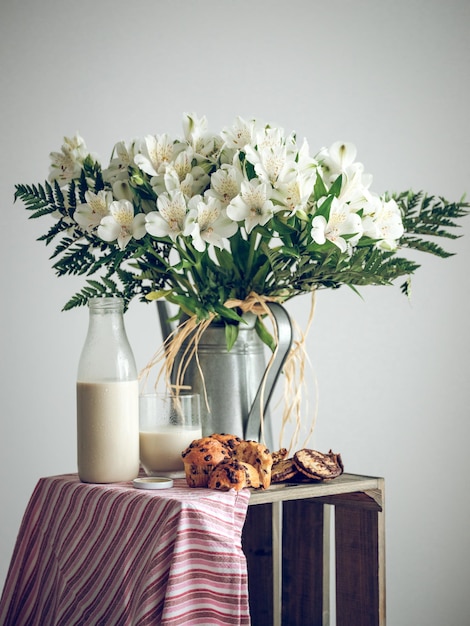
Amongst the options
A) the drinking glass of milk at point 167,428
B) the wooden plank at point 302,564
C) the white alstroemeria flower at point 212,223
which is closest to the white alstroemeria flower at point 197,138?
the white alstroemeria flower at point 212,223

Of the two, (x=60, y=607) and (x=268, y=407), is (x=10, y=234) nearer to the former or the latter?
(x=268, y=407)

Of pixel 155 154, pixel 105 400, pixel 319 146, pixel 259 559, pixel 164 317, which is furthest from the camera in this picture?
pixel 319 146

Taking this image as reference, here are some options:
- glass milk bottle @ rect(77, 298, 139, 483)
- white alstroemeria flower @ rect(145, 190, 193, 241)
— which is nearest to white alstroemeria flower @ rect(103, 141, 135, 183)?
white alstroemeria flower @ rect(145, 190, 193, 241)

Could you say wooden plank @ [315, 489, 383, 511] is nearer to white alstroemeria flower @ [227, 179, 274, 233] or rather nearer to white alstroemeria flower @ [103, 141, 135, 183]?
white alstroemeria flower @ [227, 179, 274, 233]

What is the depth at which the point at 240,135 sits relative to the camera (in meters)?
1.25

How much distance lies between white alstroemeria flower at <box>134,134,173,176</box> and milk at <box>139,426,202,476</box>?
38cm

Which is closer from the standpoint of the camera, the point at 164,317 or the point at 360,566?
the point at 360,566

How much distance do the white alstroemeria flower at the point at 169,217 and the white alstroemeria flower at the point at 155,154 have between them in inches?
2.6

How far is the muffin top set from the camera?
1125 mm

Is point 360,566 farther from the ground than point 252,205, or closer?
closer

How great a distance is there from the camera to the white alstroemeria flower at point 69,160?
52.7 inches

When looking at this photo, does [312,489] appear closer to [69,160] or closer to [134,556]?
[134,556]

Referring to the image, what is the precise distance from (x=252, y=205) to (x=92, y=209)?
25cm

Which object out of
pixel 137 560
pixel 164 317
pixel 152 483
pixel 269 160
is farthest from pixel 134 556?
pixel 269 160
